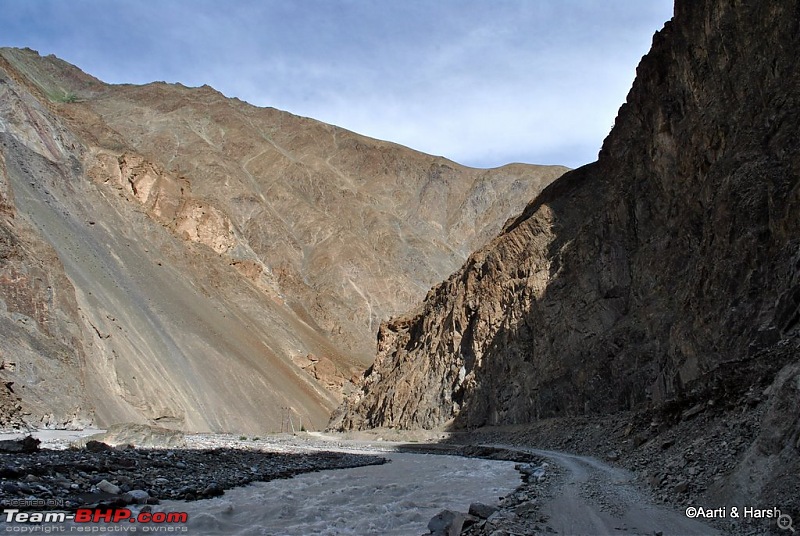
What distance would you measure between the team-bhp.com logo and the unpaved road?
645cm

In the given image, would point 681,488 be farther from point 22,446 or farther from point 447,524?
point 22,446

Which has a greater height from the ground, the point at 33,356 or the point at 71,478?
the point at 33,356

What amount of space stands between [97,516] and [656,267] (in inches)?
1037

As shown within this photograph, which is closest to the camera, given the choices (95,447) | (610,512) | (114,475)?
(610,512)

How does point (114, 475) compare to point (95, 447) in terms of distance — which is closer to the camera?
point (114, 475)

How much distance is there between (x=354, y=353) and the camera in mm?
93688

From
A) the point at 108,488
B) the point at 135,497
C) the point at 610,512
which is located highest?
the point at 108,488

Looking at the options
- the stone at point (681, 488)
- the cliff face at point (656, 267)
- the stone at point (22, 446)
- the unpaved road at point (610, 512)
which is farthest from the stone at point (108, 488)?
the cliff face at point (656, 267)

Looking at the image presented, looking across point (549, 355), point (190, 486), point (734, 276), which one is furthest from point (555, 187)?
point (190, 486)

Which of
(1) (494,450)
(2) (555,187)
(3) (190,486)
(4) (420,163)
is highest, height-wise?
(4) (420,163)

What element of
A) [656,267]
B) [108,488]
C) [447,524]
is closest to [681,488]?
[447,524]

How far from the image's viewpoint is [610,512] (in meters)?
10.0

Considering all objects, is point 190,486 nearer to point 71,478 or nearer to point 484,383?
point 71,478

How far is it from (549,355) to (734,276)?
1492 centimetres
